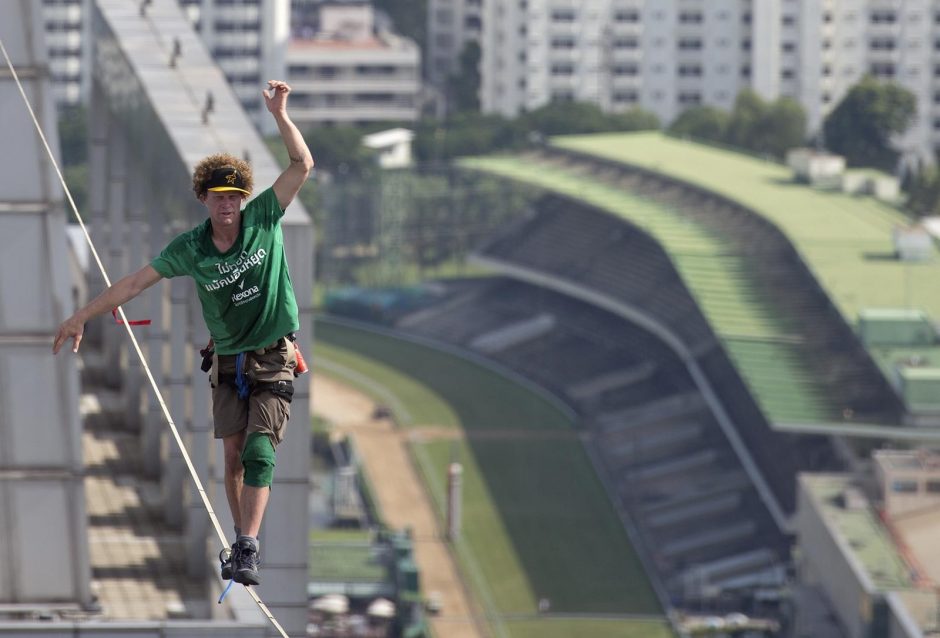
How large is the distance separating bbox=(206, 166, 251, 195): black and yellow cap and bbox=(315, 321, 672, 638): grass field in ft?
344

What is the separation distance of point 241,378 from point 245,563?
1.79 m

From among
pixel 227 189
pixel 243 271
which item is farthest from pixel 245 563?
pixel 227 189

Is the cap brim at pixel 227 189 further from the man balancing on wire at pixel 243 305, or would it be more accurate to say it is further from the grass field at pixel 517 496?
the grass field at pixel 517 496

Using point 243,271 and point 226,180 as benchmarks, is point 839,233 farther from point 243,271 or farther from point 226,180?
point 226,180

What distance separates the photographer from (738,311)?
524ft

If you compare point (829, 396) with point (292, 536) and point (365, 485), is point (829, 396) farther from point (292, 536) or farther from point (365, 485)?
point (292, 536)

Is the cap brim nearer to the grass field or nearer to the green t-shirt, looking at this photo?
the green t-shirt

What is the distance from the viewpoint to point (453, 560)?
14038cm

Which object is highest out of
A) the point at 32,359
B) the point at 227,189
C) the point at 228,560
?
the point at 227,189

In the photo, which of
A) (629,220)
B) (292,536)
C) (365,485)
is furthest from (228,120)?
(629,220)

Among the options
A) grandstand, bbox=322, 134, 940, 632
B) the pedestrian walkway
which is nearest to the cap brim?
the pedestrian walkway

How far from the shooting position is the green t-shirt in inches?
848

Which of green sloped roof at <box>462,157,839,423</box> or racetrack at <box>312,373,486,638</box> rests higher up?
green sloped roof at <box>462,157,839,423</box>

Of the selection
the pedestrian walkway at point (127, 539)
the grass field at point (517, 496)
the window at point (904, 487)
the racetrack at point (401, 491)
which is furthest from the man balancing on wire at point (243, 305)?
the window at point (904, 487)
